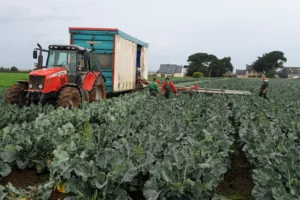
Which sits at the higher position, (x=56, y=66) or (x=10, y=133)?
(x=56, y=66)

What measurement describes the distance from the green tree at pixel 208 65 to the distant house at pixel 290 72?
24611 millimetres

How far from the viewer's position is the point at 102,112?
10.4 meters

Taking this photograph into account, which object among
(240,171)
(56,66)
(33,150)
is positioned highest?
(56,66)

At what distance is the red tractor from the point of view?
1111 cm

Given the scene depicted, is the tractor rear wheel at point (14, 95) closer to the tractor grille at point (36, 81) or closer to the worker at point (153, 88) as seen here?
the tractor grille at point (36, 81)

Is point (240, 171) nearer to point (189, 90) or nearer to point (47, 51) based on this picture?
point (47, 51)

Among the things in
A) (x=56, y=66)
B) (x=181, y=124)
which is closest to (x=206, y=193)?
(x=181, y=124)

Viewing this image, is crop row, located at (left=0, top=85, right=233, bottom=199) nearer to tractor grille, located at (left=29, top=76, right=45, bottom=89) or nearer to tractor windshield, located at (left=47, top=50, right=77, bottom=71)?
tractor grille, located at (left=29, top=76, right=45, bottom=89)

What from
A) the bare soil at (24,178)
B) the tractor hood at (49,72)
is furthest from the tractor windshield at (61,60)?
the bare soil at (24,178)

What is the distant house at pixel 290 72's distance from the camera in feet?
384

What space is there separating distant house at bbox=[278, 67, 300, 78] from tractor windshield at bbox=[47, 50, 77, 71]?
114m

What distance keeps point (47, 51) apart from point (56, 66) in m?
0.61

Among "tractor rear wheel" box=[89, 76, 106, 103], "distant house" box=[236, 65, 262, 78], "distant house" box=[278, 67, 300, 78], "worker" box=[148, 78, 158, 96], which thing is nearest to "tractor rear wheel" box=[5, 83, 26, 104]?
"tractor rear wheel" box=[89, 76, 106, 103]

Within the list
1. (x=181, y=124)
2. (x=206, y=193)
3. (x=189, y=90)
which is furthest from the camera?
(x=189, y=90)
